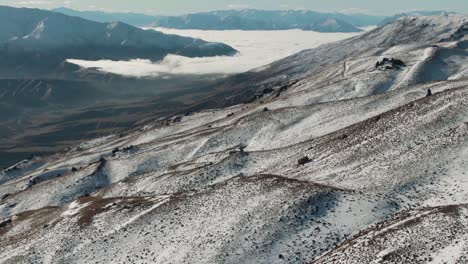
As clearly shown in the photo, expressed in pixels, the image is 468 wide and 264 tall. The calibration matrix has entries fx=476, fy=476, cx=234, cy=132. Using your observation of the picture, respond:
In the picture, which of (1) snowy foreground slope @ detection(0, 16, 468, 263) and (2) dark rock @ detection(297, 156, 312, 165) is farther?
(2) dark rock @ detection(297, 156, 312, 165)

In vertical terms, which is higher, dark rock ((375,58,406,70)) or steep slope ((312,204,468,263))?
dark rock ((375,58,406,70))

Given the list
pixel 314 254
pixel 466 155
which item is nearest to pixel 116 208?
pixel 314 254

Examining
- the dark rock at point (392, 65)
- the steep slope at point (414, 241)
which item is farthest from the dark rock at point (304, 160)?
the dark rock at point (392, 65)

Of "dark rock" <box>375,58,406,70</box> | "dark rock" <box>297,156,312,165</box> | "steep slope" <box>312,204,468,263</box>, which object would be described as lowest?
"dark rock" <box>297,156,312,165</box>

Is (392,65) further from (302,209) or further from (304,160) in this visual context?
(302,209)

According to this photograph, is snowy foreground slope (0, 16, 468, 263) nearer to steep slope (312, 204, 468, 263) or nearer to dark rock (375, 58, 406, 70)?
steep slope (312, 204, 468, 263)

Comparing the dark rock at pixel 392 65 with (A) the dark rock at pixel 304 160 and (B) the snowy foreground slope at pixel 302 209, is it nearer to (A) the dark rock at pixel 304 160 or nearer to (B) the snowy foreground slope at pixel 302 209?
(B) the snowy foreground slope at pixel 302 209

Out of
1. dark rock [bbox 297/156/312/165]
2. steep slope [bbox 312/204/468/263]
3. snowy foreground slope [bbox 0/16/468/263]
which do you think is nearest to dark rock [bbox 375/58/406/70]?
snowy foreground slope [bbox 0/16/468/263]

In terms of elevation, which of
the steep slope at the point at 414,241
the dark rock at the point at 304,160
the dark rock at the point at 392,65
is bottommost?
the dark rock at the point at 304,160

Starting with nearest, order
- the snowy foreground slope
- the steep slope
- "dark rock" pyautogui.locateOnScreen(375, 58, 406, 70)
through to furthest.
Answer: the steep slope → the snowy foreground slope → "dark rock" pyautogui.locateOnScreen(375, 58, 406, 70)

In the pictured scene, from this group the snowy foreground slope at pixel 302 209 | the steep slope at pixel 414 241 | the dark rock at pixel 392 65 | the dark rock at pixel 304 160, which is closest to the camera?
the steep slope at pixel 414 241

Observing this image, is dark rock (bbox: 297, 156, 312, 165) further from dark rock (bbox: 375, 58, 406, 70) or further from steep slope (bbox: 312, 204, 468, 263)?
dark rock (bbox: 375, 58, 406, 70)

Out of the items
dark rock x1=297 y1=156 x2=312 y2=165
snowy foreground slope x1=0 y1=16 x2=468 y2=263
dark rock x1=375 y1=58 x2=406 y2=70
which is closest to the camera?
snowy foreground slope x1=0 y1=16 x2=468 y2=263
